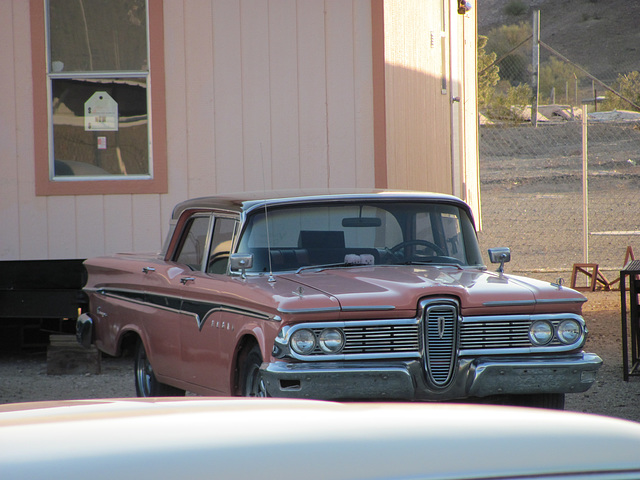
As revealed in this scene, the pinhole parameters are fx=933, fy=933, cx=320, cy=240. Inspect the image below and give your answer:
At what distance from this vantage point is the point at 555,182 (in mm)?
25406

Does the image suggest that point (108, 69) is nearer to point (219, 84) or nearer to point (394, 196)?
point (219, 84)

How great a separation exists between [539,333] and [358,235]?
1.33 metres

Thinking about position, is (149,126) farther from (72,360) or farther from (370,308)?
(370,308)

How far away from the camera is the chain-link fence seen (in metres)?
18.3

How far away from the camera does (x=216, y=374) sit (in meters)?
5.29

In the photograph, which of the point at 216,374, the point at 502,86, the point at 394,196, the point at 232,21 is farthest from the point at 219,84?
the point at 502,86

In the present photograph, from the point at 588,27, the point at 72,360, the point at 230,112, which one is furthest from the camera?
the point at 588,27

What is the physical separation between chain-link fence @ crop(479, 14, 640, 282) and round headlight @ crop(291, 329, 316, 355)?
9.01 m

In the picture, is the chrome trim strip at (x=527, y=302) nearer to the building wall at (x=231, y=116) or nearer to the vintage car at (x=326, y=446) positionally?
the vintage car at (x=326, y=446)

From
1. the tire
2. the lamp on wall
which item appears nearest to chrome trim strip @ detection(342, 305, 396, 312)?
the tire

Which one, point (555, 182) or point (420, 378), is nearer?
point (420, 378)

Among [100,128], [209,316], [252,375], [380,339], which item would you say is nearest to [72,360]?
[100,128]

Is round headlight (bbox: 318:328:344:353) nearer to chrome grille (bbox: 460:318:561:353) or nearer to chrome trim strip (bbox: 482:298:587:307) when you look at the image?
chrome grille (bbox: 460:318:561:353)

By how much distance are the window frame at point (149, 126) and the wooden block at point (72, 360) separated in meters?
1.42
